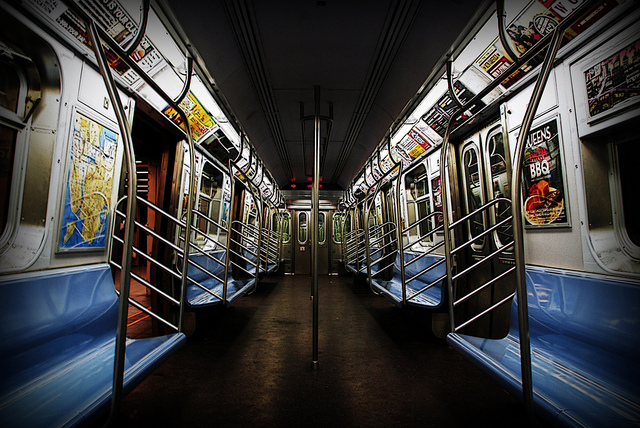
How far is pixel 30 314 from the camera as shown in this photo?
4.13ft

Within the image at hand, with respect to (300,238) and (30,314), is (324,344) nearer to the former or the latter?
(30,314)

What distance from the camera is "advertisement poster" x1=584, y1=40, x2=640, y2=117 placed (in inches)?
53.7

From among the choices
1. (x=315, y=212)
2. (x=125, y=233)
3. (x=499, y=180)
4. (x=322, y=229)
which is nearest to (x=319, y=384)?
(x=315, y=212)

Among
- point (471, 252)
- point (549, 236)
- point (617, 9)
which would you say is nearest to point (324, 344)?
point (471, 252)

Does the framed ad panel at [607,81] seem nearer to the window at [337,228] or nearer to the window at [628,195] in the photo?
the window at [628,195]

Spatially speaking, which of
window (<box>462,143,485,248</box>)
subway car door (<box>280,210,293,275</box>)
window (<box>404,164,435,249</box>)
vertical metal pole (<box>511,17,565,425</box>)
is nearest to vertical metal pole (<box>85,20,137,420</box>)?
vertical metal pole (<box>511,17,565,425</box>)

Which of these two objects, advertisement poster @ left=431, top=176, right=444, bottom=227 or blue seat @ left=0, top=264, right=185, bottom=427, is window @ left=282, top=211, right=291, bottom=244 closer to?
advertisement poster @ left=431, top=176, right=444, bottom=227

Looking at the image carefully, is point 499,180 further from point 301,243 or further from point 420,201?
point 301,243

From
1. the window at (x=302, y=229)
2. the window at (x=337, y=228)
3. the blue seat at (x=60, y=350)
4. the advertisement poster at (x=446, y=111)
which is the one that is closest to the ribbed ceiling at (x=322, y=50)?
the advertisement poster at (x=446, y=111)

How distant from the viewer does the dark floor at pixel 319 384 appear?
1554 mm

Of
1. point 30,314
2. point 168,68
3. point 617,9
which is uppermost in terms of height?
point 168,68

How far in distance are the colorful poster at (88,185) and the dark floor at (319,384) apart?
1068mm

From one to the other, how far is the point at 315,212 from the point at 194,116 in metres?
1.76

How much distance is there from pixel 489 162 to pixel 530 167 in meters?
0.63
